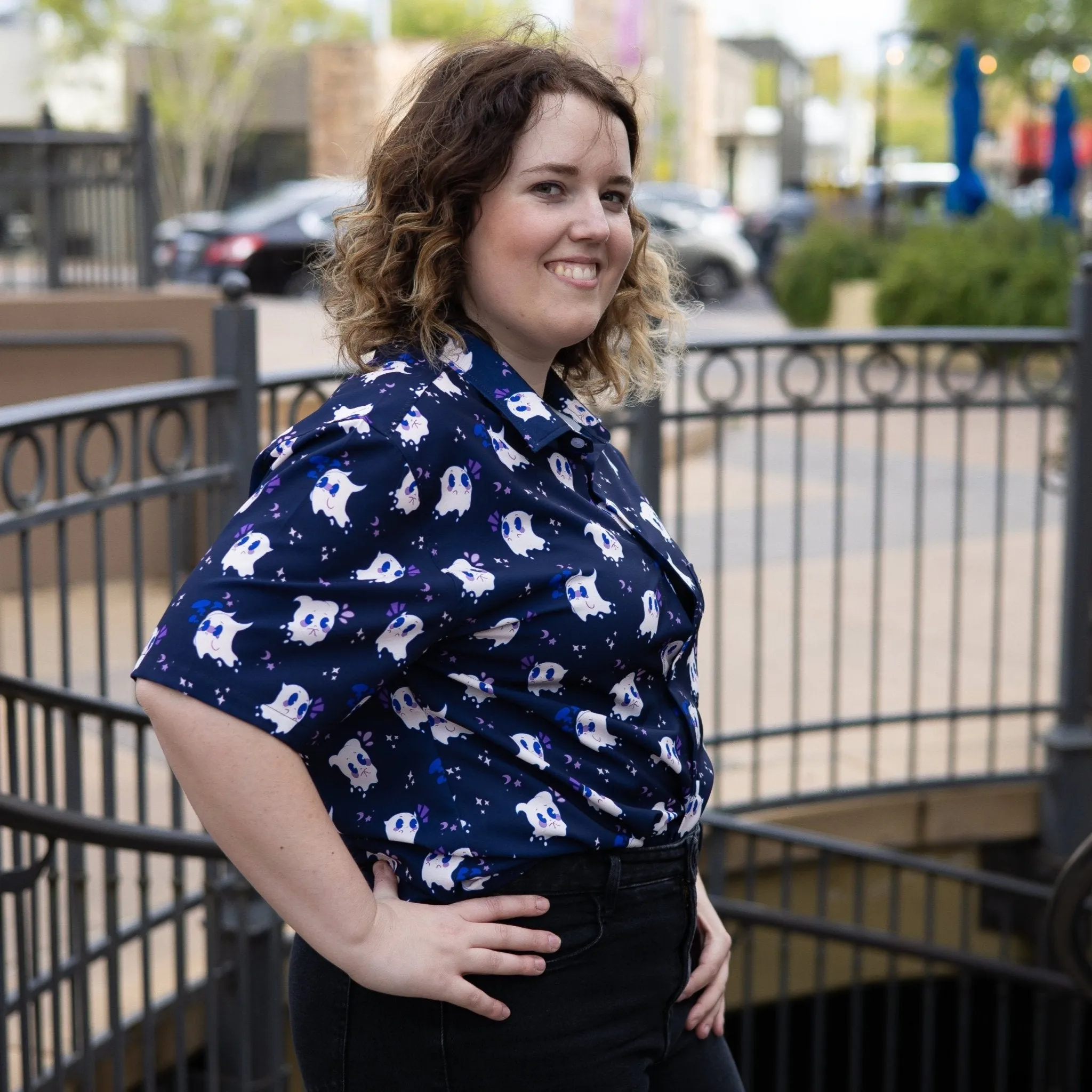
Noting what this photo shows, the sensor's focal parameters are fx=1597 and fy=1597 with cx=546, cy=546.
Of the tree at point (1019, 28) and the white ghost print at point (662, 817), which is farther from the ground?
the tree at point (1019, 28)

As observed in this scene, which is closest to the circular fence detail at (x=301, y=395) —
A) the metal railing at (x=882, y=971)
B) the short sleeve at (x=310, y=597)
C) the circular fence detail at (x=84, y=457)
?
the circular fence detail at (x=84, y=457)

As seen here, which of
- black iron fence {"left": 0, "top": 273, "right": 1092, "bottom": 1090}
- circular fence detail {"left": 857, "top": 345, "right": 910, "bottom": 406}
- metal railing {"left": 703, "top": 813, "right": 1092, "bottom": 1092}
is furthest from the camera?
circular fence detail {"left": 857, "top": 345, "right": 910, "bottom": 406}

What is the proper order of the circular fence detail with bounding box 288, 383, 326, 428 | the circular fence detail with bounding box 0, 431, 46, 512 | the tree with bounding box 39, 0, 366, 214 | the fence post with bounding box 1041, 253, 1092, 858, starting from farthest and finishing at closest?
the tree with bounding box 39, 0, 366, 214
the fence post with bounding box 1041, 253, 1092, 858
the circular fence detail with bounding box 288, 383, 326, 428
the circular fence detail with bounding box 0, 431, 46, 512

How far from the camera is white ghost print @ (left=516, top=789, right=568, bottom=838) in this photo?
148cm

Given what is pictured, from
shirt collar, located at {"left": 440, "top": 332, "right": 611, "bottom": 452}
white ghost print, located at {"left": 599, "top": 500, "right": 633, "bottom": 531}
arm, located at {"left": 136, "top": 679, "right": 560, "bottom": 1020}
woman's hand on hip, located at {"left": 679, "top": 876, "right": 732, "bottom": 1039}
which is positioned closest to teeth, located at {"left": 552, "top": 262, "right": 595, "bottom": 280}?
shirt collar, located at {"left": 440, "top": 332, "right": 611, "bottom": 452}

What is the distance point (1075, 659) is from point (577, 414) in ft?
11.4

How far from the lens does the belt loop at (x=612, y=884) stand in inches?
60.5

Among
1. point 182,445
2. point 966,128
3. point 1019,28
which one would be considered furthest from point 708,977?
point 1019,28

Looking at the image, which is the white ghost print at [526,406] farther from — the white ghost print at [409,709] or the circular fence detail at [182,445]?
the circular fence detail at [182,445]

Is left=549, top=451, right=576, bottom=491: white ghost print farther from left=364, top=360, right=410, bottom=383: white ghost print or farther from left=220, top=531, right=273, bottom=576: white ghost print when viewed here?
left=220, top=531, right=273, bottom=576: white ghost print

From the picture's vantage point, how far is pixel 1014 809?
490 cm

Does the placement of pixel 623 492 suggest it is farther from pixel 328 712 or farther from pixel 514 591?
pixel 328 712

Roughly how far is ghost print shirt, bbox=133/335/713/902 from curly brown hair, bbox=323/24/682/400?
0.25ft

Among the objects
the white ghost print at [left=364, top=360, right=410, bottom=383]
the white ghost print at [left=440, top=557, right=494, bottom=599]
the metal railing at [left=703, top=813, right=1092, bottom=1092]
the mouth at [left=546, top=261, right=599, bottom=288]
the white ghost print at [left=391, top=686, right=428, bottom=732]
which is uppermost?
the mouth at [left=546, top=261, right=599, bottom=288]
